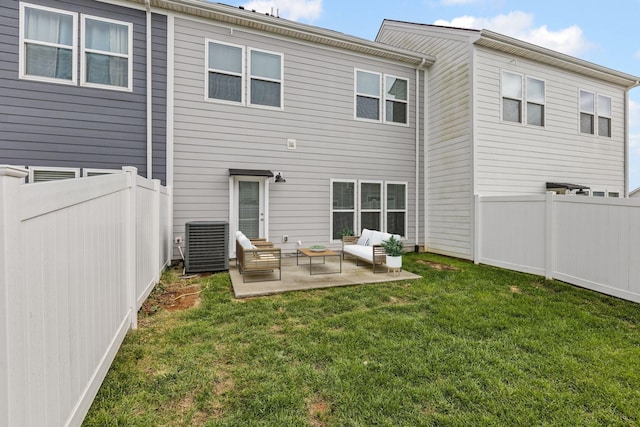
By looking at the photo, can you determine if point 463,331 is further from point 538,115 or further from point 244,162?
point 538,115

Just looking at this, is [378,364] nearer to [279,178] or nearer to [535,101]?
[279,178]

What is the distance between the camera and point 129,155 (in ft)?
22.1

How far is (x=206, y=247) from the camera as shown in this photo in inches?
251

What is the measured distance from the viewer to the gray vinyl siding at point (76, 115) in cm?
590

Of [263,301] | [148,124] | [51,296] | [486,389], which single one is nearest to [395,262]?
[263,301]

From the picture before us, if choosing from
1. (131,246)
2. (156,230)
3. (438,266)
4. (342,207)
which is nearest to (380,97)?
(342,207)

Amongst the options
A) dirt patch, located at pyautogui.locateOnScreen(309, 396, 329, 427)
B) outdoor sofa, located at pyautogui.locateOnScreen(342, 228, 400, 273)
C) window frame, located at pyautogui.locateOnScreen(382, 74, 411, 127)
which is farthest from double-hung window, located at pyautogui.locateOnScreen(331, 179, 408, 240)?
dirt patch, located at pyautogui.locateOnScreen(309, 396, 329, 427)

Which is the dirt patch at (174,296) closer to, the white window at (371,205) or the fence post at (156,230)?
the fence post at (156,230)

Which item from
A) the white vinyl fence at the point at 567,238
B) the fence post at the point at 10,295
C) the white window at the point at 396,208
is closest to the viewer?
the fence post at the point at 10,295

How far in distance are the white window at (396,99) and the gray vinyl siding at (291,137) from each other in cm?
20

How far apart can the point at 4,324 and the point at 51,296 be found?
0.46 m

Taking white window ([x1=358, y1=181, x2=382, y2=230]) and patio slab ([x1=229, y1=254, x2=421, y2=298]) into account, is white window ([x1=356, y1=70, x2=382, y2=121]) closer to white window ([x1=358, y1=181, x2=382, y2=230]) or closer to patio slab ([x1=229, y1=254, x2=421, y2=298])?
white window ([x1=358, y1=181, x2=382, y2=230])

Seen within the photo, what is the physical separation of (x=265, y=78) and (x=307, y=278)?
527 centimetres

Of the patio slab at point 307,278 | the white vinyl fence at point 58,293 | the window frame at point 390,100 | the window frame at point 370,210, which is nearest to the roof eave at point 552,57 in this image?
the window frame at point 390,100
